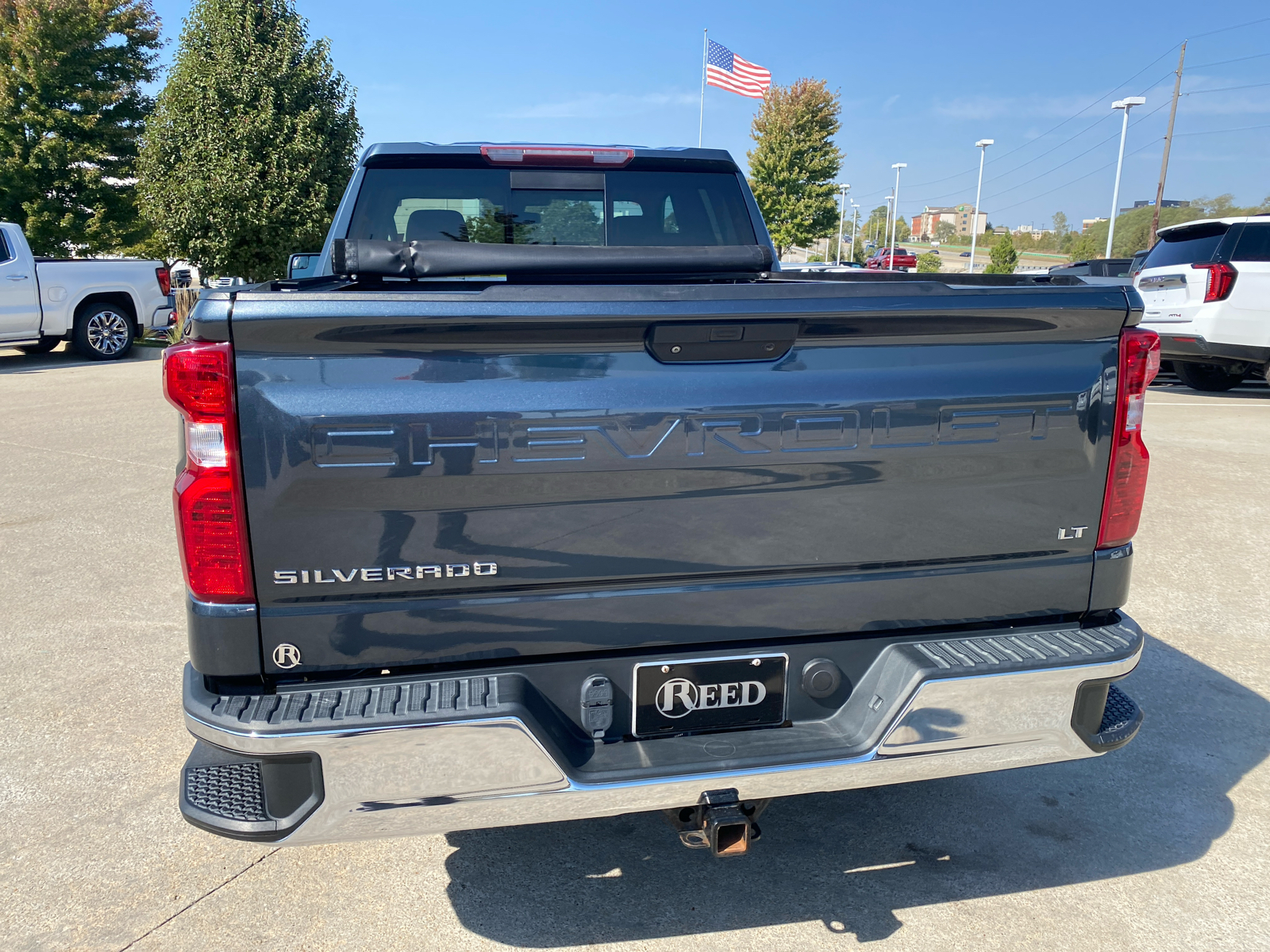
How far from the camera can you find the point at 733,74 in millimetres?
31859

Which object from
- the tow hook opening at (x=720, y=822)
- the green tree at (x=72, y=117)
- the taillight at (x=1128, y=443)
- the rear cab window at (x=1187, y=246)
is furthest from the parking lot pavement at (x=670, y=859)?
the green tree at (x=72, y=117)

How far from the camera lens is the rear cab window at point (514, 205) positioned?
3826mm

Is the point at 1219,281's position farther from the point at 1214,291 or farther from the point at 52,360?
the point at 52,360

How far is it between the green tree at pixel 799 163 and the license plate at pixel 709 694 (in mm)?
48453

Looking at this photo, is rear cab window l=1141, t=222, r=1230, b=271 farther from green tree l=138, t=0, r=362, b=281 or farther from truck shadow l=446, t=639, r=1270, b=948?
green tree l=138, t=0, r=362, b=281

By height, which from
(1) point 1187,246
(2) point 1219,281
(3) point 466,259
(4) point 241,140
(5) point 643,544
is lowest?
(5) point 643,544

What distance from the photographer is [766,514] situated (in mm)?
2127

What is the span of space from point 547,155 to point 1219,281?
10260 mm

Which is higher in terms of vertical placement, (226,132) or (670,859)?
(226,132)

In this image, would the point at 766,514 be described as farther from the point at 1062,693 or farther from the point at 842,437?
the point at 1062,693

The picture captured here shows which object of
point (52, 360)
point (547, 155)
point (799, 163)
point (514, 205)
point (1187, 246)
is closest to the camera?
point (547, 155)

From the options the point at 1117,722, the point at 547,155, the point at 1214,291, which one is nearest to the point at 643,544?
the point at 1117,722

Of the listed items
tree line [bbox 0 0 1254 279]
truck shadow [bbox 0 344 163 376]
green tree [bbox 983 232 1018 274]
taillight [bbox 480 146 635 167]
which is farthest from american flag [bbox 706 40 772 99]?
taillight [bbox 480 146 635 167]

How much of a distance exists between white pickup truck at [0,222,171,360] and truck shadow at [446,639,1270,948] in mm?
14061
